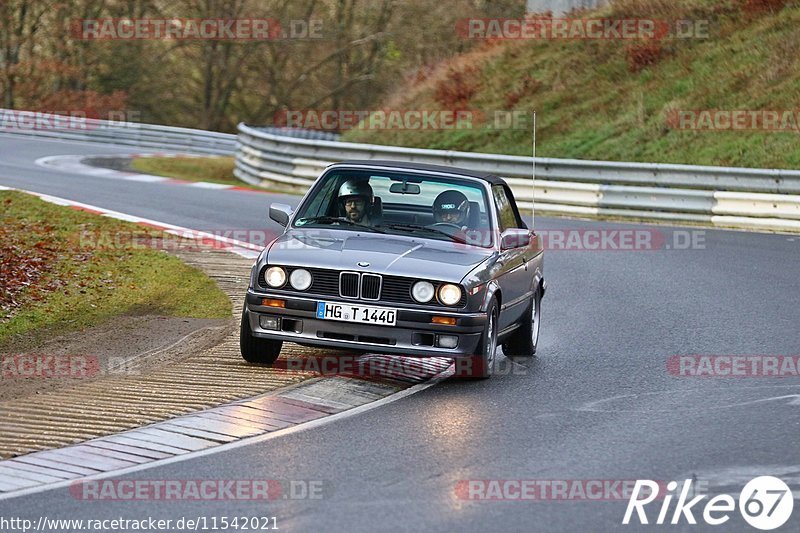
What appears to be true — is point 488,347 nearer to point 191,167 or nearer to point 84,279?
point 84,279

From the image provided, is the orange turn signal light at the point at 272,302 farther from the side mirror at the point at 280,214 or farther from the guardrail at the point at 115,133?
the guardrail at the point at 115,133

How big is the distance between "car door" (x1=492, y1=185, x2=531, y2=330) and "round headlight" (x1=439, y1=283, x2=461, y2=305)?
726mm

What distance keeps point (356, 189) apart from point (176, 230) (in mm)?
8183

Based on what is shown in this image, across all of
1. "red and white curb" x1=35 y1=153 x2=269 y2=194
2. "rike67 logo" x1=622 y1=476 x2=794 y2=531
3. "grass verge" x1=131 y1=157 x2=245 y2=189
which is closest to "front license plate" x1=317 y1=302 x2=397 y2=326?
"rike67 logo" x1=622 y1=476 x2=794 y2=531

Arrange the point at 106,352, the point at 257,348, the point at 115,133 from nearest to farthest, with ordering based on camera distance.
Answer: the point at 257,348 < the point at 106,352 < the point at 115,133

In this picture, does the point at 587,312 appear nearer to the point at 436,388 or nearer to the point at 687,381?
the point at 687,381

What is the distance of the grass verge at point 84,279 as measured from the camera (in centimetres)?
1240

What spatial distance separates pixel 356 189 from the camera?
10625 mm

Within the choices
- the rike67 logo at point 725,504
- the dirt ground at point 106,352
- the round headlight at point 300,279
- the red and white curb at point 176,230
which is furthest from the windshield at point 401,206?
the red and white curb at point 176,230

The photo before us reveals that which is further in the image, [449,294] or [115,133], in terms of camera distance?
[115,133]

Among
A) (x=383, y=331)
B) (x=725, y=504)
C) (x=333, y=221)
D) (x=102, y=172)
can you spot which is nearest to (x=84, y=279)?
(x=333, y=221)

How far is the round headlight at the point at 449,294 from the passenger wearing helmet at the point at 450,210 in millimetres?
1193

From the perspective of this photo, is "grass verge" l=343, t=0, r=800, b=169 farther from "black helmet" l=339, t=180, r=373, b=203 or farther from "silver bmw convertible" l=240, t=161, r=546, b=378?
"black helmet" l=339, t=180, r=373, b=203

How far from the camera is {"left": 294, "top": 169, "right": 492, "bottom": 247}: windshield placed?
34.0 feet
